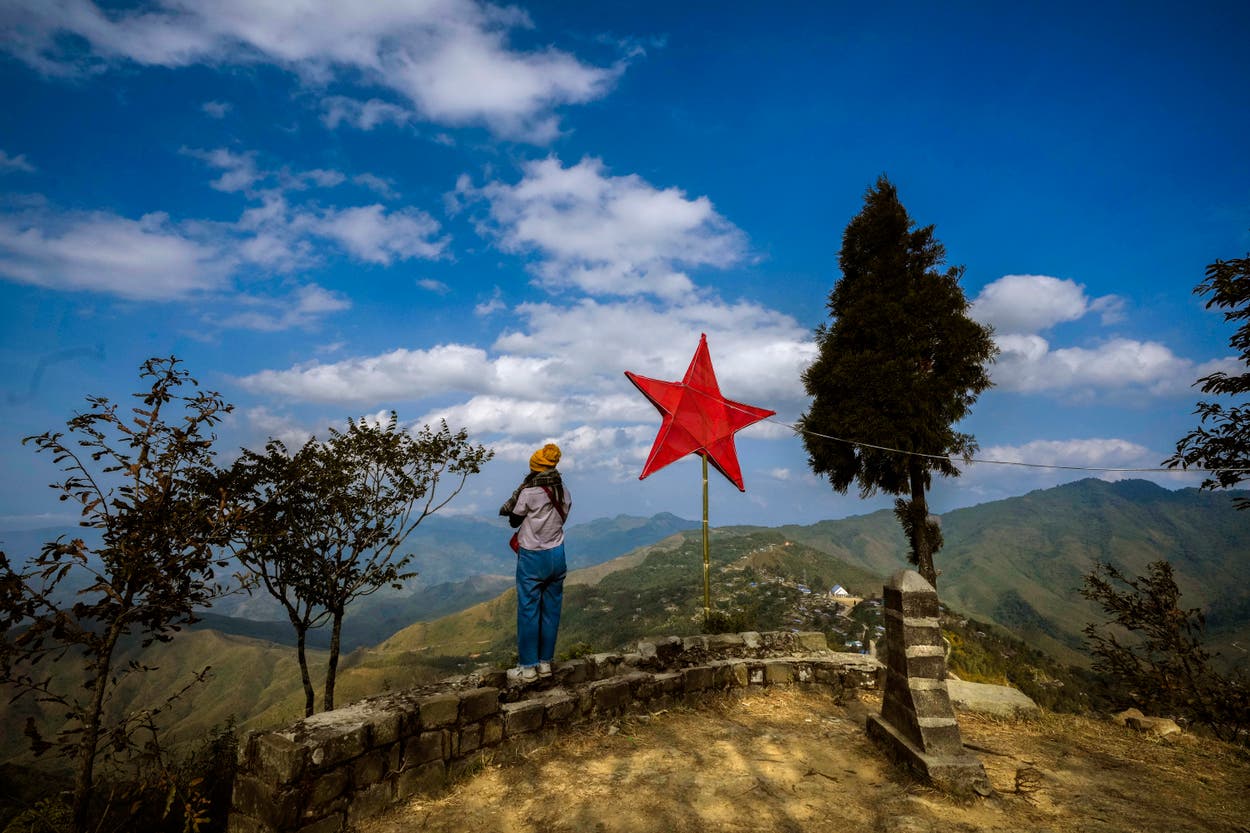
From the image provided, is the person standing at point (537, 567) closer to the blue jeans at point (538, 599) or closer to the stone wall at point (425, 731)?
the blue jeans at point (538, 599)

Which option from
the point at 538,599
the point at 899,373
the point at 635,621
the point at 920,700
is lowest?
the point at 635,621

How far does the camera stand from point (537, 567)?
646 cm

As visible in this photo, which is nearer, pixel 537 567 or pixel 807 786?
pixel 807 786

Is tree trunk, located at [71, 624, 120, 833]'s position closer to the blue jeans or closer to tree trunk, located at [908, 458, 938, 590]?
the blue jeans

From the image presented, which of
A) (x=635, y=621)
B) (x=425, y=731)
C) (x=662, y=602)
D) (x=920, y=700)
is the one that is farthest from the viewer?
(x=662, y=602)

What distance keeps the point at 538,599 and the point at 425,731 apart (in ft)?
5.89

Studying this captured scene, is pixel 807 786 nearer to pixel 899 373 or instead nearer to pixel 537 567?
pixel 537 567

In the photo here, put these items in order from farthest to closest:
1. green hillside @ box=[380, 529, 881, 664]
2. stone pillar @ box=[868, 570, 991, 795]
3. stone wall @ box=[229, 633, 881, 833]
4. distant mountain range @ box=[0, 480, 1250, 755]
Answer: distant mountain range @ box=[0, 480, 1250, 755] < green hillside @ box=[380, 529, 881, 664] < stone pillar @ box=[868, 570, 991, 795] < stone wall @ box=[229, 633, 881, 833]

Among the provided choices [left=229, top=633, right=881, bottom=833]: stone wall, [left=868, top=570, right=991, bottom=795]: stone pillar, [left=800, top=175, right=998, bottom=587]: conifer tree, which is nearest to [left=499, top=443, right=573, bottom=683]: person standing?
[left=229, top=633, right=881, bottom=833]: stone wall

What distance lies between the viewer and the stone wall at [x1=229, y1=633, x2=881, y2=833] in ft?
14.2

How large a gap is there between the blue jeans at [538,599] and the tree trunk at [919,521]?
34.3 feet

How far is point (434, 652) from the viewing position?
95.8 meters

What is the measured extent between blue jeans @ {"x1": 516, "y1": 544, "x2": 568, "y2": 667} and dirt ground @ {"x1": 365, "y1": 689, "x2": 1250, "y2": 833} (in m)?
1.04

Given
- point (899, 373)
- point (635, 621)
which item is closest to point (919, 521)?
point (899, 373)
